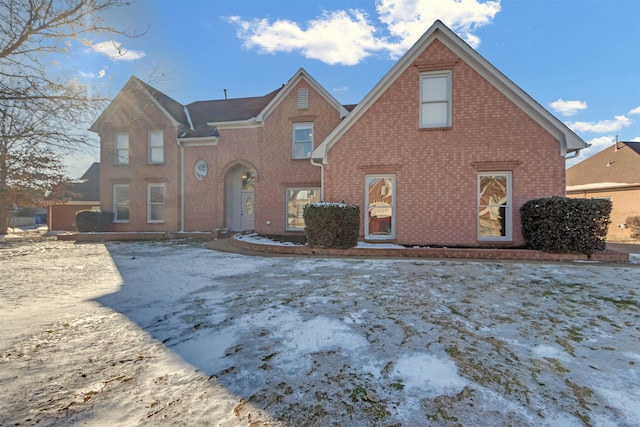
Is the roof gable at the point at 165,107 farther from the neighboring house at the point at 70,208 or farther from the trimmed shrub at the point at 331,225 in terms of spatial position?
the trimmed shrub at the point at 331,225

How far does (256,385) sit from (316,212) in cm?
689

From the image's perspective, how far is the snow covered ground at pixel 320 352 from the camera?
2113mm

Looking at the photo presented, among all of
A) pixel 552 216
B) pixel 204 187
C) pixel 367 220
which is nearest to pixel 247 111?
pixel 204 187

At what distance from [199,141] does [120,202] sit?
237 inches

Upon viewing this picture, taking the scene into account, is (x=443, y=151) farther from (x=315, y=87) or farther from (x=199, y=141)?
(x=199, y=141)

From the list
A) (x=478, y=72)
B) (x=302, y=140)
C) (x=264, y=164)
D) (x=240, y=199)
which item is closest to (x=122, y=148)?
(x=240, y=199)

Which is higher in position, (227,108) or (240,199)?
(227,108)

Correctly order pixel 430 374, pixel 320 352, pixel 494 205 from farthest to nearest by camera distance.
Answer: pixel 494 205 → pixel 320 352 → pixel 430 374

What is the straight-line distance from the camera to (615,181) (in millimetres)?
19891

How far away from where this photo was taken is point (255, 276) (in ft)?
20.1

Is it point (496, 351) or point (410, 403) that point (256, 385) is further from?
point (496, 351)

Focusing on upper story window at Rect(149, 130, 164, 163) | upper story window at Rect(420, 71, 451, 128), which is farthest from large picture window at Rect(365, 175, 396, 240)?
upper story window at Rect(149, 130, 164, 163)

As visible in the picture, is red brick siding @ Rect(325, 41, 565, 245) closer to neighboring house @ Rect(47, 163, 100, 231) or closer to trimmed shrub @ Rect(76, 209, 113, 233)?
trimmed shrub @ Rect(76, 209, 113, 233)

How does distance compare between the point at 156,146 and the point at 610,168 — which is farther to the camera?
the point at 610,168
